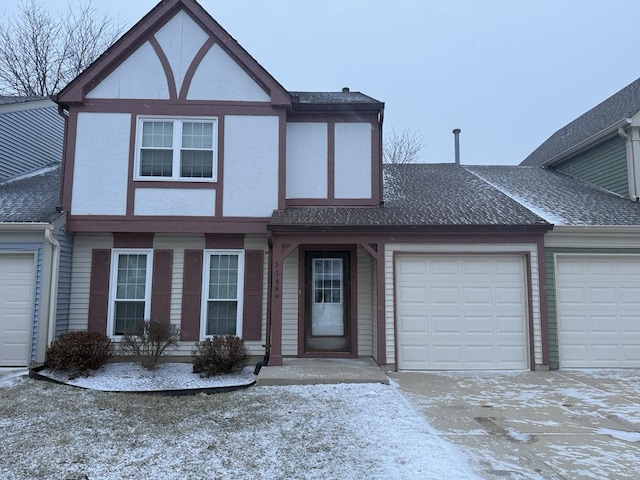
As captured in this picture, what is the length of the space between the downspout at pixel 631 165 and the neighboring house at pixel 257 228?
301 cm

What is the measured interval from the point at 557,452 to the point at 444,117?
6243cm

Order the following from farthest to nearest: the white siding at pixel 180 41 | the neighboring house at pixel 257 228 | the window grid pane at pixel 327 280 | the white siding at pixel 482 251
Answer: the window grid pane at pixel 327 280 → the white siding at pixel 180 41 → the neighboring house at pixel 257 228 → the white siding at pixel 482 251

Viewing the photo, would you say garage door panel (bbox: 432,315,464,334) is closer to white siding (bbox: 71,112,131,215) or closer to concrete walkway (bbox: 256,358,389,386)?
concrete walkway (bbox: 256,358,389,386)

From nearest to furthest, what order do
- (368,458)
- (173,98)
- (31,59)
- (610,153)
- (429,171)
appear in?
(368,458) → (173,98) → (610,153) → (429,171) → (31,59)

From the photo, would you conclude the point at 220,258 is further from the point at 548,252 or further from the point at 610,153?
the point at 610,153

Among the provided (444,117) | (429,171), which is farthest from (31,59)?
(444,117)

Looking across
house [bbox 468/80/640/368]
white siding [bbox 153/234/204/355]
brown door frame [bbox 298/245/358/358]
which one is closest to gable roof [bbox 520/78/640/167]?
house [bbox 468/80/640/368]

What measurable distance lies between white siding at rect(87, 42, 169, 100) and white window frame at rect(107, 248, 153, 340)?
3.12m

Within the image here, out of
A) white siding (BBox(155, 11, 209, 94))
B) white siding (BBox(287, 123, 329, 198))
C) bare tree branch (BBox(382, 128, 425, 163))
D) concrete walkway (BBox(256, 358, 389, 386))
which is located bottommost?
concrete walkway (BBox(256, 358, 389, 386))

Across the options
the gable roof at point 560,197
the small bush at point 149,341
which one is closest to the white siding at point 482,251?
the gable roof at point 560,197

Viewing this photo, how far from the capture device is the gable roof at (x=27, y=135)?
34.6 feet

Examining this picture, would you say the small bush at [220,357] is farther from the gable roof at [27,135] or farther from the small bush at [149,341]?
the gable roof at [27,135]

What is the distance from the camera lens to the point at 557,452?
4.25 metres

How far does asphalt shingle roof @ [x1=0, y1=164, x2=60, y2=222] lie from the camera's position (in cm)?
818
